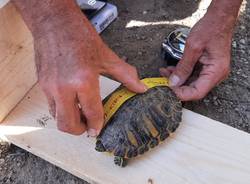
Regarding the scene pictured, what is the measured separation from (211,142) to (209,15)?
1.60ft

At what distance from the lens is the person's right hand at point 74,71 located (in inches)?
43.7

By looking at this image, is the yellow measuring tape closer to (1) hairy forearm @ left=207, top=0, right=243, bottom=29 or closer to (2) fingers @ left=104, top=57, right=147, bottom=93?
(2) fingers @ left=104, top=57, right=147, bottom=93

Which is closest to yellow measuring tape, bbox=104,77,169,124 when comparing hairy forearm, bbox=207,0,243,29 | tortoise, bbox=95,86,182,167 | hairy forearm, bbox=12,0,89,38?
tortoise, bbox=95,86,182,167

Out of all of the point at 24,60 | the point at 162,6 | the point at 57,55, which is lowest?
the point at 162,6

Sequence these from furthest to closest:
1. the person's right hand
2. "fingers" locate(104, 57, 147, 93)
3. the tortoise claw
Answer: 1. the tortoise claw
2. "fingers" locate(104, 57, 147, 93)
3. the person's right hand

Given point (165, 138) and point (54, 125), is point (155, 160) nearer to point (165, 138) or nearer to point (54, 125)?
point (165, 138)

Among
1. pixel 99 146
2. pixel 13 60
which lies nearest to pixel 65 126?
pixel 99 146

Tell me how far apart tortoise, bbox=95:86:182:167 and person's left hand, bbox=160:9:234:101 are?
0.48 feet

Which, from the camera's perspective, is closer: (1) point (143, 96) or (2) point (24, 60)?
(1) point (143, 96)

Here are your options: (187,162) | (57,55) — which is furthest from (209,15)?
(57,55)

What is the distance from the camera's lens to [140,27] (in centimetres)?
212

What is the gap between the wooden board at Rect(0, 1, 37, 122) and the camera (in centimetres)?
142

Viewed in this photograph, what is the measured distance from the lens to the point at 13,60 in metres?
1.51

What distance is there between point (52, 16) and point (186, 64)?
552 millimetres
